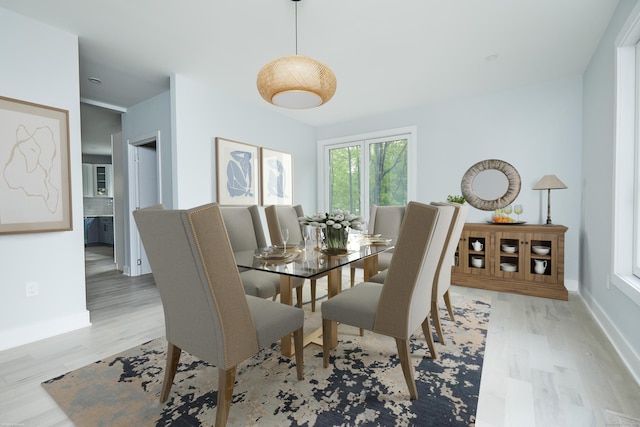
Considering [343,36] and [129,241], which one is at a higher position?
[343,36]

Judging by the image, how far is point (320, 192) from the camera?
5.55m

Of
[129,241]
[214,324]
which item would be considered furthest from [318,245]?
[129,241]

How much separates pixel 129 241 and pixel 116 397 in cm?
332

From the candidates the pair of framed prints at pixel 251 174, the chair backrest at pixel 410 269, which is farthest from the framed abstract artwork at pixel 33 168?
the chair backrest at pixel 410 269

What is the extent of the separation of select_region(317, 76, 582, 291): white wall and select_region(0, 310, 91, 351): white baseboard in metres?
4.23

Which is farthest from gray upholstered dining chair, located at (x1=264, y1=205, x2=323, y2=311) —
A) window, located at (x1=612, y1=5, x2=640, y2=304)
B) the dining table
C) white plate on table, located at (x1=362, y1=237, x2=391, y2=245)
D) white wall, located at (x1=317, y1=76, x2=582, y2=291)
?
window, located at (x1=612, y1=5, x2=640, y2=304)

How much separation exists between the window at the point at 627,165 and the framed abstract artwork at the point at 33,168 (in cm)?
432

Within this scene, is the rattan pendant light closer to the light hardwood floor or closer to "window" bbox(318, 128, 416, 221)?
the light hardwood floor

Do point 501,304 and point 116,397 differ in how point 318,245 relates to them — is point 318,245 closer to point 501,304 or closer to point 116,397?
point 116,397

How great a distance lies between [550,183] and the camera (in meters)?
3.30

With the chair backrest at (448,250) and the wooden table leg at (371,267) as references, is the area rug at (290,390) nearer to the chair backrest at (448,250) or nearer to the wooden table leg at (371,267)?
the chair backrest at (448,250)

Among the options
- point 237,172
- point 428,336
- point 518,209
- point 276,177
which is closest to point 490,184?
point 518,209

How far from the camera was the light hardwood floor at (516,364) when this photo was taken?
4.75ft

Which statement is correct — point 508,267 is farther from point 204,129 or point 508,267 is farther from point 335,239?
point 204,129
